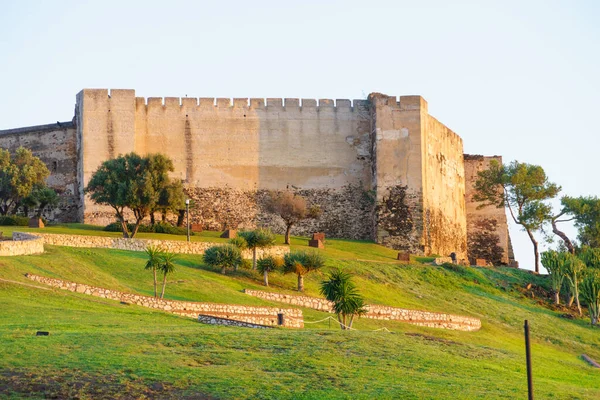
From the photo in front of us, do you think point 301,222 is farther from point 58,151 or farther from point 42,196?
point 42,196

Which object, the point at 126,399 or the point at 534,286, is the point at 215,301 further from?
the point at 534,286

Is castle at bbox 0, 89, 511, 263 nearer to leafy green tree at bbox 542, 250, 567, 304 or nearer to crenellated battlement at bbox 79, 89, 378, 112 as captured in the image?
crenellated battlement at bbox 79, 89, 378, 112

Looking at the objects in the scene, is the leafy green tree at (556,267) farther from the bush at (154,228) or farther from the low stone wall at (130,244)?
the bush at (154,228)

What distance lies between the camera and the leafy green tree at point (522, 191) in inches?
2328

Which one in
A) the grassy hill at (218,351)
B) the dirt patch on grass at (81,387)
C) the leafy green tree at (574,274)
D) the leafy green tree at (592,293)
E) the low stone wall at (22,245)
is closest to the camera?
the dirt patch on grass at (81,387)

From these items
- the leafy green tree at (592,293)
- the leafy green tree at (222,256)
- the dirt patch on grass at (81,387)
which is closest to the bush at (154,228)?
the leafy green tree at (222,256)

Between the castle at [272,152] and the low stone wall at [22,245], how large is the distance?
17220 millimetres

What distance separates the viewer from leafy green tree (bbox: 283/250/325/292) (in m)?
39.6

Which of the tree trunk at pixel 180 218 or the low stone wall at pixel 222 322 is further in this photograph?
the tree trunk at pixel 180 218

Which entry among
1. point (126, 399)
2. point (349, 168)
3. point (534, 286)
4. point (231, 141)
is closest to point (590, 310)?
point (534, 286)

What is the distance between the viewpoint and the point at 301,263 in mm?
39844

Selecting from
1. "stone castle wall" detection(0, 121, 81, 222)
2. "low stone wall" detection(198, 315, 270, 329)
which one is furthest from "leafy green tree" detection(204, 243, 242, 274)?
"stone castle wall" detection(0, 121, 81, 222)

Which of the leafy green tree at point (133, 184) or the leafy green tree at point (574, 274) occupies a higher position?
the leafy green tree at point (133, 184)

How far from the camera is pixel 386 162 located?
188 ft
